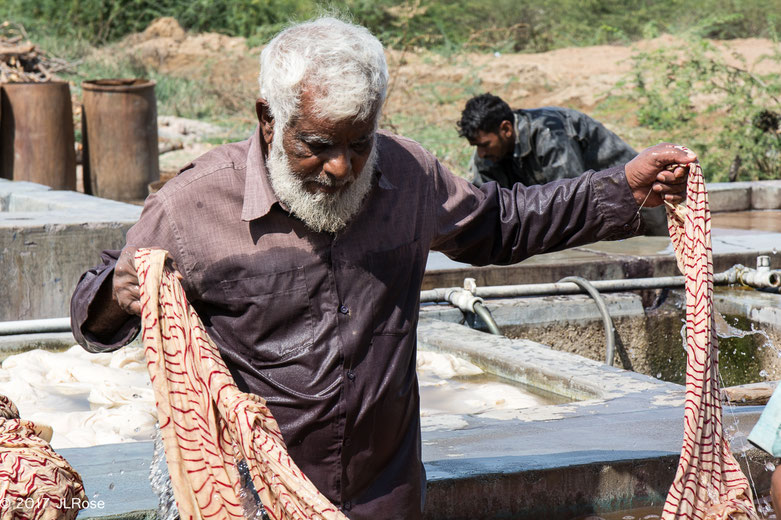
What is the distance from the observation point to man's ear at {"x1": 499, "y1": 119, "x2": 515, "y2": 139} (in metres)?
7.39

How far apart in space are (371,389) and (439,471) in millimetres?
1083

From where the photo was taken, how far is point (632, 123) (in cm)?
1855

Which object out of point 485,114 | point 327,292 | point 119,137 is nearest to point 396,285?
point 327,292

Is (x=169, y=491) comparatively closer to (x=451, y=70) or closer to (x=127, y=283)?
(x=127, y=283)

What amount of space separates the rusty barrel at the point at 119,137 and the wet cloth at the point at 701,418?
9.23 m

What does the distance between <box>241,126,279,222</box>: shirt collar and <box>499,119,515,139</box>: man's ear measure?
5.01 metres

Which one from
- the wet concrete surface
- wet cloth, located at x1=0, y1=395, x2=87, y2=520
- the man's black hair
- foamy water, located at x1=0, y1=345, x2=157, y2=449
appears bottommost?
foamy water, located at x1=0, y1=345, x2=157, y2=449

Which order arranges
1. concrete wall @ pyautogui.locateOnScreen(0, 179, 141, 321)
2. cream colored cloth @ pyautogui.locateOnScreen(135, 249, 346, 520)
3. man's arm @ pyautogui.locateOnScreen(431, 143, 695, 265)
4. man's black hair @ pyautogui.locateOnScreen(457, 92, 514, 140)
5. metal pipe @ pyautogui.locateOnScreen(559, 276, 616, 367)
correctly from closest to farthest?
cream colored cloth @ pyautogui.locateOnScreen(135, 249, 346, 520)
man's arm @ pyautogui.locateOnScreen(431, 143, 695, 265)
metal pipe @ pyautogui.locateOnScreen(559, 276, 616, 367)
concrete wall @ pyautogui.locateOnScreen(0, 179, 141, 321)
man's black hair @ pyautogui.locateOnScreen(457, 92, 514, 140)

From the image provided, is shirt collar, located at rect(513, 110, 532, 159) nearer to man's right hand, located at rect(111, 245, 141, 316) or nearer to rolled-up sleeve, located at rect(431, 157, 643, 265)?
rolled-up sleeve, located at rect(431, 157, 643, 265)

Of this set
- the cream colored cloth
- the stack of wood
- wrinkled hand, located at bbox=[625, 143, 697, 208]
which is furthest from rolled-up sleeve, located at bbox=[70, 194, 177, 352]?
the stack of wood

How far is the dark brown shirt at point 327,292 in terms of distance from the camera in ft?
8.29

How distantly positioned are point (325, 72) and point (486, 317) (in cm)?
407

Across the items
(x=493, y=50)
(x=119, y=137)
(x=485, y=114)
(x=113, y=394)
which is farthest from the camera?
(x=493, y=50)

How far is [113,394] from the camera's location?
17.4 feet
